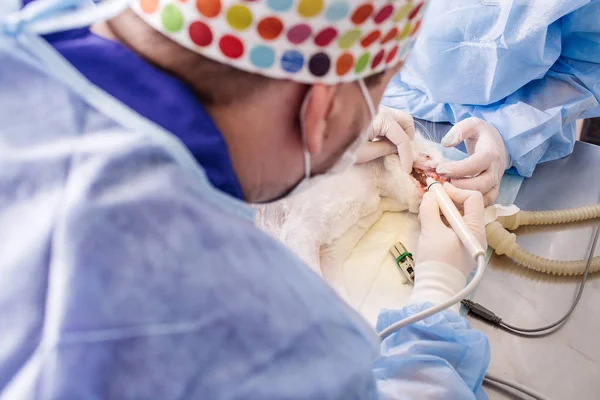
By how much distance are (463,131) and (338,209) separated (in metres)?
0.34

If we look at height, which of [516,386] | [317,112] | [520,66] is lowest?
[516,386]

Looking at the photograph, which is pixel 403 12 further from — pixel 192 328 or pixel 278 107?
pixel 192 328

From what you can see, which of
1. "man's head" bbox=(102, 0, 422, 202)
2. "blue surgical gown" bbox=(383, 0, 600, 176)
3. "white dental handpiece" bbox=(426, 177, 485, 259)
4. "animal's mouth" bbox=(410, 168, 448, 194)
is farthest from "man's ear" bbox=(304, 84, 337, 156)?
"blue surgical gown" bbox=(383, 0, 600, 176)

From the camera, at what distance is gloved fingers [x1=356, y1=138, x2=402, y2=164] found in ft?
3.36

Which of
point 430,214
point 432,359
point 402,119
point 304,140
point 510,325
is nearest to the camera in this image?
point 304,140

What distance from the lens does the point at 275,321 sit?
1.37 ft

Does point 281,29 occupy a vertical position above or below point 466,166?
above

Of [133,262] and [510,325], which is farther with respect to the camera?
[510,325]

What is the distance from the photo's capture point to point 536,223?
1.02 metres

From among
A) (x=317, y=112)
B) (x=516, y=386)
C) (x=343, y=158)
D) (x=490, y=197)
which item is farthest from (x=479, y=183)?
(x=317, y=112)

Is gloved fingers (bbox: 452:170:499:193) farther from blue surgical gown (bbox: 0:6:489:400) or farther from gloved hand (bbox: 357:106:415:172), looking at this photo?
blue surgical gown (bbox: 0:6:489:400)

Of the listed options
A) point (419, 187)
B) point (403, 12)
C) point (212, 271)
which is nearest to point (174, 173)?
point (212, 271)

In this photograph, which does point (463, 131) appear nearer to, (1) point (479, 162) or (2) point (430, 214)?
(1) point (479, 162)

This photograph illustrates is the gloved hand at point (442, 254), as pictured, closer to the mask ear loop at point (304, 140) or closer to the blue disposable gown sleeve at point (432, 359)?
the blue disposable gown sleeve at point (432, 359)
